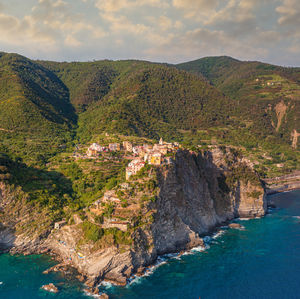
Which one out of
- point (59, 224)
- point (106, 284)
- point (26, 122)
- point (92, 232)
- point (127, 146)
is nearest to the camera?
point (106, 284)

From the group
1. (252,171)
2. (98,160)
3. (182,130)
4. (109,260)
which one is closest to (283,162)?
(182,130)

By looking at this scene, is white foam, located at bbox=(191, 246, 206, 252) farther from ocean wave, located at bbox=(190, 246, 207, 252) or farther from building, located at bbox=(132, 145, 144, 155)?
building, located at bbox=(132, 145, 144, 155)

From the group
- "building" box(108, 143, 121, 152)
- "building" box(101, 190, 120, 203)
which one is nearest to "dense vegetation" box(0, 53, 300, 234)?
"building" box(101, 190, 120, 203)

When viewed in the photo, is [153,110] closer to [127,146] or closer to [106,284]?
[127,146]

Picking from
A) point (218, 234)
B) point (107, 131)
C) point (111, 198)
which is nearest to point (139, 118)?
point (107, 131)

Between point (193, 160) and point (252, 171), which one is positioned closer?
point (193, 160)

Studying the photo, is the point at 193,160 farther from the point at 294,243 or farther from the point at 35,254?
the point at 35,254
